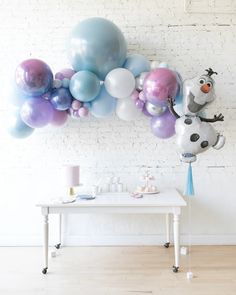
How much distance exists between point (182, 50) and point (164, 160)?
0.98 m

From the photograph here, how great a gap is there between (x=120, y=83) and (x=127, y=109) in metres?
0.22

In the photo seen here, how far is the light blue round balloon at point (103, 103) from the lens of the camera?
2330 millimetres

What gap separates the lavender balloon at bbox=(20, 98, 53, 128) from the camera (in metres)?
2.24

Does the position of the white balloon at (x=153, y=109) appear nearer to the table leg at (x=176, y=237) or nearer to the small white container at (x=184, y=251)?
the table leg at (x=176, y=237)

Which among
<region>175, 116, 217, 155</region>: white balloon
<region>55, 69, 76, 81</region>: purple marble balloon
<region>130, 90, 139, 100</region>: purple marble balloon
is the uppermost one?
<region>55, 69, 76, 81</region>: purple marble balloon

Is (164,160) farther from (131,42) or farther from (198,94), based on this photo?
(131,42)

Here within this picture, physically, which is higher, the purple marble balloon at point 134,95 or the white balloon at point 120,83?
the white balloon at point 120,83

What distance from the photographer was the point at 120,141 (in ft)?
9.29

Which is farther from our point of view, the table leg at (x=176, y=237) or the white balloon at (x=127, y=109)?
Result: the white balloon at (x=127, y=109)

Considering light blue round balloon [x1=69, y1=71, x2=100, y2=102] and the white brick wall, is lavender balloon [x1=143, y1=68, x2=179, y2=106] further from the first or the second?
the white brick wall

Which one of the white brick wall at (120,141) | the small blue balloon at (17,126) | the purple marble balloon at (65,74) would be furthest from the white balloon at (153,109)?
the small blue balloon at (17,126)

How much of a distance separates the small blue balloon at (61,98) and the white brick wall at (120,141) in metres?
0.51

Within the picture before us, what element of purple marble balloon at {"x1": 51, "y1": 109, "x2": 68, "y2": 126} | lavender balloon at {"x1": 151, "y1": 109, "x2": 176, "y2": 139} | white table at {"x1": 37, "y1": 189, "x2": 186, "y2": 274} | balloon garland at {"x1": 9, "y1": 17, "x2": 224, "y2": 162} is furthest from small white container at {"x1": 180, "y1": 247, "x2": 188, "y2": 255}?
purple marble balloon at {"x1": 51, "y1": 109, "x2": 68, "y2": 126}

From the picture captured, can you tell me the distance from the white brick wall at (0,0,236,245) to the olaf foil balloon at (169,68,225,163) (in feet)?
2.12
